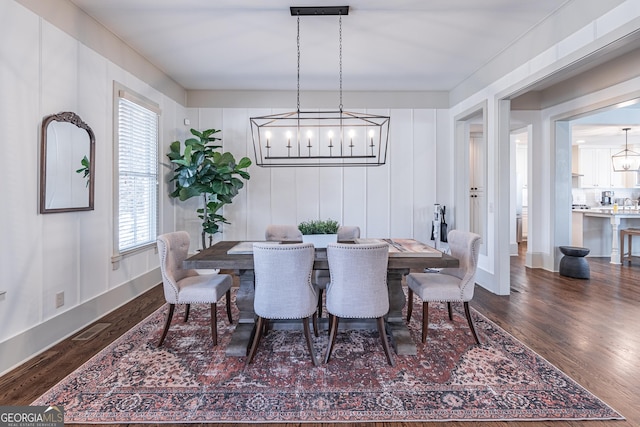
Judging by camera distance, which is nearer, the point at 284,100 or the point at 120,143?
the point at 120,143

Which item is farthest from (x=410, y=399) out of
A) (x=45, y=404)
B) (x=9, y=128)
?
(x=9, y=128)

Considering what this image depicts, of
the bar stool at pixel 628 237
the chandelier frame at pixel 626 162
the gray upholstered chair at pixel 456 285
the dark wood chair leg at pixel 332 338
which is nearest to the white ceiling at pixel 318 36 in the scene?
the gray upholstered chair at pixel 456 285

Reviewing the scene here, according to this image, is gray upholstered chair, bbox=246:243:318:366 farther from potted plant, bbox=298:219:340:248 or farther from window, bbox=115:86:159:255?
window, bbox=115:86:159:255

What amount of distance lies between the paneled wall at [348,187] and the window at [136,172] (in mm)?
1276

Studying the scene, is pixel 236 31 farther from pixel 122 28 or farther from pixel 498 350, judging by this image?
pixel 498 350

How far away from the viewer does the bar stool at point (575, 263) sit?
15.8 feet

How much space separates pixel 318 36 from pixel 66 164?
2.84 metres

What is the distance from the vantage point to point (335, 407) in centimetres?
191

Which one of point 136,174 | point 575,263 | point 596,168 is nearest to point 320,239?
point 136,174

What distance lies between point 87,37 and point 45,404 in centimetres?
322

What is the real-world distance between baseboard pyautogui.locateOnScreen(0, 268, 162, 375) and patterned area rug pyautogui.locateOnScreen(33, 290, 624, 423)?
1.69ft

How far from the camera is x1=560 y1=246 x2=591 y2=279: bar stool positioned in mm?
4812

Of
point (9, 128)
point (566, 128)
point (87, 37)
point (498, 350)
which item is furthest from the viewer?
point (566, 128)

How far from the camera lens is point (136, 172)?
401 cm
